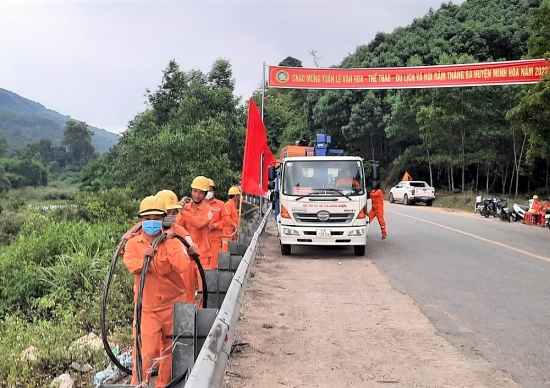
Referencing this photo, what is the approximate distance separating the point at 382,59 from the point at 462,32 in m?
6.42

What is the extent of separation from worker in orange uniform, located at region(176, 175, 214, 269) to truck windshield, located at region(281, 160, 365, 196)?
4185mm

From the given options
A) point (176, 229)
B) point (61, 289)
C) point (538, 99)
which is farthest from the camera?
point (538, 99)

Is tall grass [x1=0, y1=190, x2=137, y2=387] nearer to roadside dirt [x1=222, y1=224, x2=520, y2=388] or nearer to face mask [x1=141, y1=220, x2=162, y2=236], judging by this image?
roadside dirt [x1=222, y1=224, x2=520, y2=388]

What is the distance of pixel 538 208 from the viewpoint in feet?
65.6

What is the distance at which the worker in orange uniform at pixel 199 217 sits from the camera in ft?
25.0

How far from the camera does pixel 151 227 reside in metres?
4.58

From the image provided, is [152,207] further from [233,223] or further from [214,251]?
[233,223]

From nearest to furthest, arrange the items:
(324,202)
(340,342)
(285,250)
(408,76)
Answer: (340,342), (324,202), (285,250), (408,76)

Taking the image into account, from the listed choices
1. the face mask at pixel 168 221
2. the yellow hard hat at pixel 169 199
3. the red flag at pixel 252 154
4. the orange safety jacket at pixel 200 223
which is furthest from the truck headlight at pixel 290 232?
the face mask at pixel 168 221

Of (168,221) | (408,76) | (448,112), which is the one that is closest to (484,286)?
(168,221)

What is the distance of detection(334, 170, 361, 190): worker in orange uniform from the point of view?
11914 mm

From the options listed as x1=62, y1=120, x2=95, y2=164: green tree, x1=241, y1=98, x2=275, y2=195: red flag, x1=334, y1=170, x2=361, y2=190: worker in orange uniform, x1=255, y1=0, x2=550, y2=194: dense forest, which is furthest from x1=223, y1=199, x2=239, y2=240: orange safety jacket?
x1=62, y1=120, x2=95, y2=164: green tree

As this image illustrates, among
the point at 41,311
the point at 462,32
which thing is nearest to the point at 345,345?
the point at 41,311

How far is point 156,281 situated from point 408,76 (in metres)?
22.7
